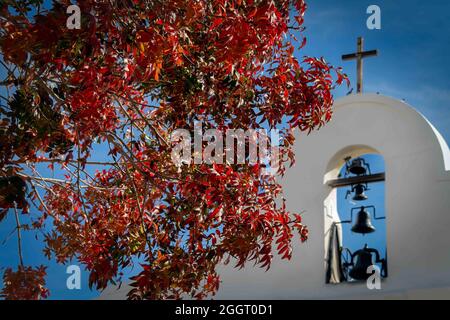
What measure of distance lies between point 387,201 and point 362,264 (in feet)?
2.54

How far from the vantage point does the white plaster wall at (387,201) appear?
952 centimetres

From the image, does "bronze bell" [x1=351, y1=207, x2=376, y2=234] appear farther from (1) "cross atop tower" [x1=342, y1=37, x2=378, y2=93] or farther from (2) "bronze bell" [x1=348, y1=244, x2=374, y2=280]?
(1) "cross atop tower" [x1=342, y1=37, x2=378, y2=93]

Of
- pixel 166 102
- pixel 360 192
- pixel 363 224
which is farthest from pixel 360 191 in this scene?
pixel 166 102

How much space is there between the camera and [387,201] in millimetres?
10070

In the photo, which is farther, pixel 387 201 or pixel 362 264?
pixel 362 264

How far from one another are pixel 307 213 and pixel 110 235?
4312 mm

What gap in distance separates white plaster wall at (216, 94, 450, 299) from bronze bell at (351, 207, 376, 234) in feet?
1.11

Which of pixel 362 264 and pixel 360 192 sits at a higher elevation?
pixel 360 192

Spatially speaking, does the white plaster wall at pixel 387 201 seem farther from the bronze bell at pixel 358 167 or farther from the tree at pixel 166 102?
the tree at pixel 166 102

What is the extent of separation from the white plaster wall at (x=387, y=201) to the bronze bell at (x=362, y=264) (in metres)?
0.34
